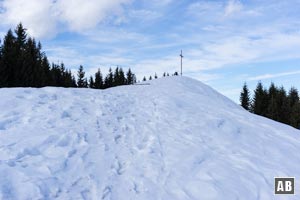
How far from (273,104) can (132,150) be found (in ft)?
195

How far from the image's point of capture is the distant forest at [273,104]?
62.4m

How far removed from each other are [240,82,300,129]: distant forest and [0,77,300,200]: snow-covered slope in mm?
52712

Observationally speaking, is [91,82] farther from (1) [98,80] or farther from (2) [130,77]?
(2) [130,77]

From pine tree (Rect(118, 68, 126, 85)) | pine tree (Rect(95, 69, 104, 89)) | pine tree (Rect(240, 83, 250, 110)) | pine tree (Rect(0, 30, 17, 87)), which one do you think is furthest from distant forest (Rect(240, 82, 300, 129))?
pine tree (Rect(0, 30, 17, 87))

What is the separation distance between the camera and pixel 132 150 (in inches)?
373

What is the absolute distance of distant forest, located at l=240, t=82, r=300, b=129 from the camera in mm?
62375

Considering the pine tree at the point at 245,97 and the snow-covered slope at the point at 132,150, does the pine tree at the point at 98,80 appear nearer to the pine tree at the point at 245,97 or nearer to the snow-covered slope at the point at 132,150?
the pine tree at the point at 245,97

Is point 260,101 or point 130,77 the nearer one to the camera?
point 260,101

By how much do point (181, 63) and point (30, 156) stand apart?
26.1m

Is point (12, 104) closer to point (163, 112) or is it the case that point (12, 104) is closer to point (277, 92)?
point (163, 112)

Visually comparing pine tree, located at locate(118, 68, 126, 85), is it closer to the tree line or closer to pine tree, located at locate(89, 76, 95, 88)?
pine tree, located at locate(89, 76, 95, 88)

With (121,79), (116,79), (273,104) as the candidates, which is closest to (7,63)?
(116,79)

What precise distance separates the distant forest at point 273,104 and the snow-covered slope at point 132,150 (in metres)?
52.7

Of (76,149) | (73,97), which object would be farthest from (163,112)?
(76,149)
